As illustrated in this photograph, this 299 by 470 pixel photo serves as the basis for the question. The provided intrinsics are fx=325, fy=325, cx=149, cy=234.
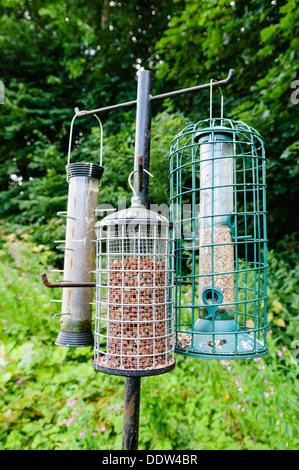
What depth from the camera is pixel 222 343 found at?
A: 5.02 feet

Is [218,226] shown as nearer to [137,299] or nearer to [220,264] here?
[220,264]

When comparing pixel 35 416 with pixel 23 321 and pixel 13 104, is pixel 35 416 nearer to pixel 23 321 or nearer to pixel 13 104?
pixel 23 321

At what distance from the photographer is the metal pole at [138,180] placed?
1.47 metres

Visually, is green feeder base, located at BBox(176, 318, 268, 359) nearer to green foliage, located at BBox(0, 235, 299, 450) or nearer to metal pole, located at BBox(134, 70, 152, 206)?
metal pole, located at BBox(134, 70, 152, 206)

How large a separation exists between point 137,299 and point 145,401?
1884 millimetres

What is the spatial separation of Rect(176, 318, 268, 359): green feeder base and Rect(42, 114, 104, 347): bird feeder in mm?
622

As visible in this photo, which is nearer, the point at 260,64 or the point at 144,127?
the point at 144,127

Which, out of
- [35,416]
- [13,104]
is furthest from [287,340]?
[13,104]

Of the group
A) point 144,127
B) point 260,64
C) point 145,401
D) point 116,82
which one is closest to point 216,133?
point 144,127

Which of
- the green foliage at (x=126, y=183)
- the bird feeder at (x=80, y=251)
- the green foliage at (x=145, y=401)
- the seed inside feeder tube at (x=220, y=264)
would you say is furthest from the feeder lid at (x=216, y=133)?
the green foliage at (x=145, y=401)

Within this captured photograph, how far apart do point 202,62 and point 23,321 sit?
4.95 metres

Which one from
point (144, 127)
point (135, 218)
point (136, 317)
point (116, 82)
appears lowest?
point (136, 317)

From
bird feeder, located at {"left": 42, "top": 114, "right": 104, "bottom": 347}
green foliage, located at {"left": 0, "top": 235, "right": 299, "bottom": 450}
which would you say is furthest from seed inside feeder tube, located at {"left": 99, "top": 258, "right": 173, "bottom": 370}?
green foliage, located at {"left": 0, "top": 235, "right": 299, "bottom": 450}

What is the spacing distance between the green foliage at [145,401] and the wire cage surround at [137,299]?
1.30m
